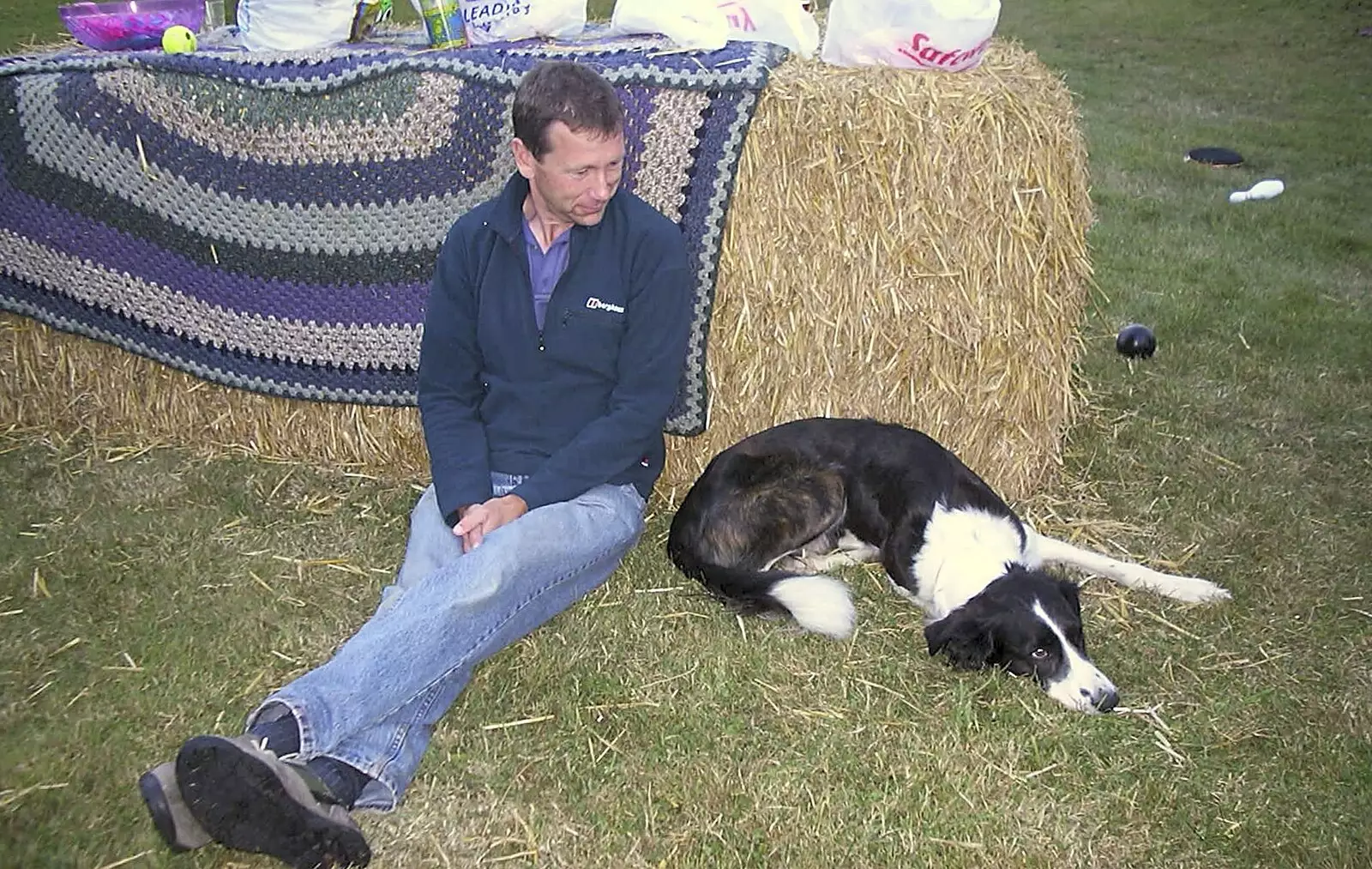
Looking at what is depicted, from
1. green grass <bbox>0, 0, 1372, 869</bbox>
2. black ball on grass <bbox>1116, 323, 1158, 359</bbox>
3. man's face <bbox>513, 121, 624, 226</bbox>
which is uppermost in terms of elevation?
man's face <bbox>513, 121, 624, 226</bbox>

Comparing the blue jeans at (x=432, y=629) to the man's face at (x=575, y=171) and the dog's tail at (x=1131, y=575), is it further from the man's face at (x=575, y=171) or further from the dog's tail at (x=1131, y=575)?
the dog's tail at (x=1131, y=575)

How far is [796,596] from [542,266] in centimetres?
120

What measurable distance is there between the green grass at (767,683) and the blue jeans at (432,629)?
17cm

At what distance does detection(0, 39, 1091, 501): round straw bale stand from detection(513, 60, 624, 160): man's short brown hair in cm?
77

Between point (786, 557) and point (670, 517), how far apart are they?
45 centimetres

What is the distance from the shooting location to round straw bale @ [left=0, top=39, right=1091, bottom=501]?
3377mm

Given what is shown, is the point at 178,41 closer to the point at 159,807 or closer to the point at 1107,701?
the point at 159,807

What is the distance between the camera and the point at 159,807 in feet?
7.45

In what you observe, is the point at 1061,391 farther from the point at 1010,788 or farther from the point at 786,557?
the point at 1010,788

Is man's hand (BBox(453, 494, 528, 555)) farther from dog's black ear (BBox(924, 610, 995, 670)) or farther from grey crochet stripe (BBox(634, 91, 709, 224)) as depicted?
dog's black ear (BBox(924, 610, 995, 670))

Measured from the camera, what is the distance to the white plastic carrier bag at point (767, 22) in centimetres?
384

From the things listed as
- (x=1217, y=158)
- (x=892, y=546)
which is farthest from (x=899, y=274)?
(x=1217, y=158)

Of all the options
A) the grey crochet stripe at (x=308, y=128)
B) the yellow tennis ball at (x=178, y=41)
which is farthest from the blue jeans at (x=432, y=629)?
the yellow tennis ball at (x=178, y=41)

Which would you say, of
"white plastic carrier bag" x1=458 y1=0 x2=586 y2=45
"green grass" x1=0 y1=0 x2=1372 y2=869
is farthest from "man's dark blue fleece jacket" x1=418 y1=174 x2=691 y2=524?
"white plastic carrier bag" x1=458 y1=0 x2=586 y2=45
